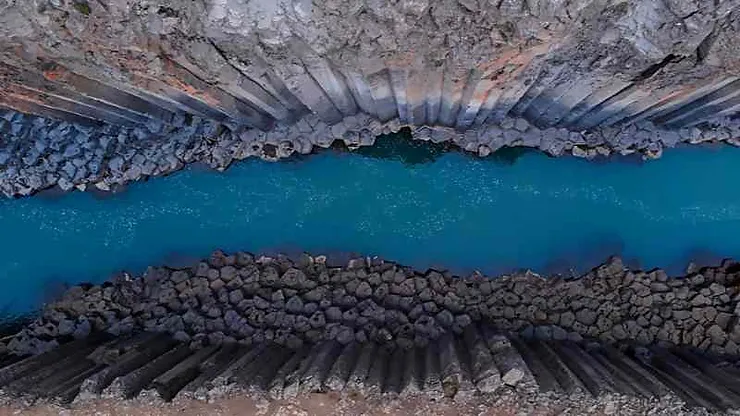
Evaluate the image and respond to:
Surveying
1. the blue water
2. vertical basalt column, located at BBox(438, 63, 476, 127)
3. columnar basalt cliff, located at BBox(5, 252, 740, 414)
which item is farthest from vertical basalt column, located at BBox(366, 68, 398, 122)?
columnar basalt cliff, located at BBox(5, 252, 740, 414)

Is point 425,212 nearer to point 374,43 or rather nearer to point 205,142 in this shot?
point 205,142

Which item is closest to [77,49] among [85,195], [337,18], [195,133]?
[337,18]

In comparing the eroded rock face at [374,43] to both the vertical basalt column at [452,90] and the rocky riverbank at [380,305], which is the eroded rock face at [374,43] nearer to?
the vertical basalt column at [452,90]

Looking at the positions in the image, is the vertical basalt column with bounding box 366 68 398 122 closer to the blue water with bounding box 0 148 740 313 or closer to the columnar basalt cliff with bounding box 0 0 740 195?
the columnar basalt cliff with bounding box 0 0 740 195

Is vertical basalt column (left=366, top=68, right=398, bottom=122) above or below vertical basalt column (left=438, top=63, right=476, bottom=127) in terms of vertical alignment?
above

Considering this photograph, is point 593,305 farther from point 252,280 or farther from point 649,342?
point 252,280

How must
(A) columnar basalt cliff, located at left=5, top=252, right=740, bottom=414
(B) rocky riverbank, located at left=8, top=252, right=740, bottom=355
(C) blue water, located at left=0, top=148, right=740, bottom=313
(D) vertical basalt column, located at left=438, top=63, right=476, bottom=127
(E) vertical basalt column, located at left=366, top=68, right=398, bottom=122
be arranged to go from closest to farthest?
(D) vertical basalt column, located at left=438, top=63, right=476, bottom=127, (E) vertical basalt column, located at left=366, top=68, right=398, bottom=122, (A) columnar basalt cliff, located at left=5, top=252, right=740, bottom=414, (B) rocky riverbank, located at left=8, top=252, right=740, bottom=355, (C) blue water, located at left=0, top=148, right=740, bottom=313
